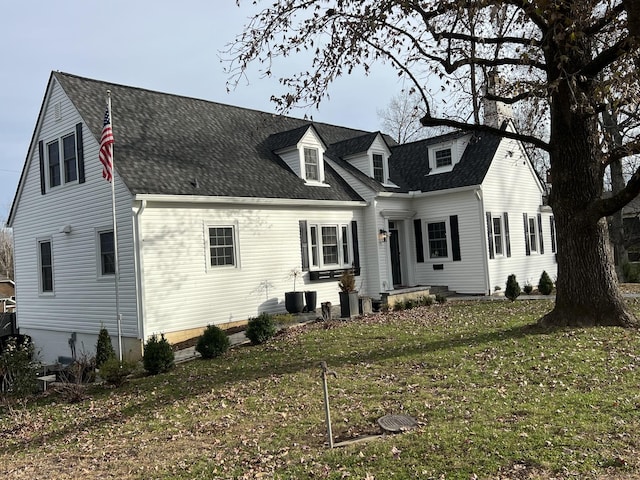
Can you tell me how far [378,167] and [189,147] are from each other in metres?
7.47

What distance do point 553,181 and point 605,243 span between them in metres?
1.66

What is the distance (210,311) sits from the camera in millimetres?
14172

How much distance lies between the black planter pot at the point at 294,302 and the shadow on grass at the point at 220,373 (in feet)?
14.5

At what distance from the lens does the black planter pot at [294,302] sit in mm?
15609

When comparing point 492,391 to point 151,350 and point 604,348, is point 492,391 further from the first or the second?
point 151,350

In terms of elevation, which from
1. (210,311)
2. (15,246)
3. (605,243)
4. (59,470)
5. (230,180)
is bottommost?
(59,470)

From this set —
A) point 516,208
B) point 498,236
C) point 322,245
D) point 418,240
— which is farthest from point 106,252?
point 516,208

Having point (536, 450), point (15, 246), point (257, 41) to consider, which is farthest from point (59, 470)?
point (15, 246)

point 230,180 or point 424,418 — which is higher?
point 230,180

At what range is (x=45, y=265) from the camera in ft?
54.7

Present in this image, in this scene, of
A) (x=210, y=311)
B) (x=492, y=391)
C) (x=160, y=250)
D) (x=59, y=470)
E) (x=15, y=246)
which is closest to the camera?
(x=59, y=470)

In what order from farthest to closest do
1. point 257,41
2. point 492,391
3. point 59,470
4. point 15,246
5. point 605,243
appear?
point 15,246 → point 605,243 → point 257,41 → point 492,391 → point 59,470

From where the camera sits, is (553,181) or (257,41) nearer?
(257,41)

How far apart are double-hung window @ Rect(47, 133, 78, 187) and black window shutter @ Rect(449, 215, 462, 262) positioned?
502 inches
